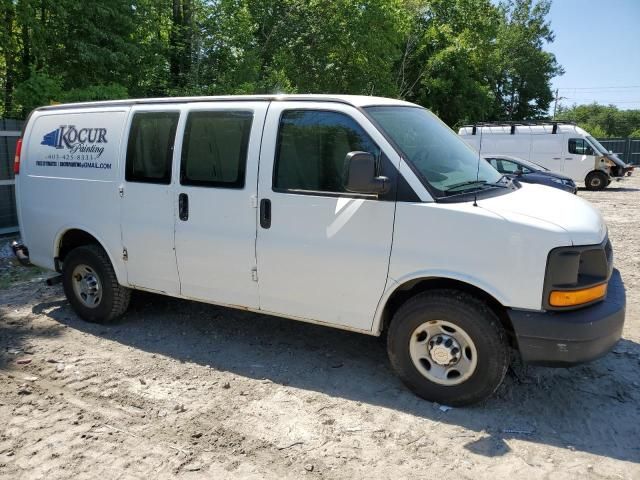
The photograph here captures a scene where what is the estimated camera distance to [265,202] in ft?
14.1

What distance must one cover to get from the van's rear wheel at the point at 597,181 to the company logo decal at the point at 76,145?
20.2m

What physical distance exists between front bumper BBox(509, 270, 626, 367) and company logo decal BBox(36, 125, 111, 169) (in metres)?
3.98

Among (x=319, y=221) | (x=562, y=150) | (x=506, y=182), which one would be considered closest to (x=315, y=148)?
(x=319, y=221)

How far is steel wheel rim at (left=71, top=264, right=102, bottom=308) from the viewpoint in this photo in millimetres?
5542

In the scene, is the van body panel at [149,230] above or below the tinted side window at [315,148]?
below

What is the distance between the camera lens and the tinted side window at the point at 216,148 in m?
4.46

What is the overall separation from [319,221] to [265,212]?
487 millimetres

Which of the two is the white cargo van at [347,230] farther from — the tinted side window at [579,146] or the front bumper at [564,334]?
the tinted side window at [579,146]

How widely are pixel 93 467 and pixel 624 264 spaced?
24.2 feet

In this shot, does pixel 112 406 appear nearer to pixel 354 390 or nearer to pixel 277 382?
pixel 277 382

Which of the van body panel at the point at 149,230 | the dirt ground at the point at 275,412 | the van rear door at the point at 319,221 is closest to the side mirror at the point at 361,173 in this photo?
the van rear door at the point at 319,221

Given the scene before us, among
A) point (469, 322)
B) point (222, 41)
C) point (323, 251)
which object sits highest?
point (222, 41)

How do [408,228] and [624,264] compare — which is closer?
[408,228]

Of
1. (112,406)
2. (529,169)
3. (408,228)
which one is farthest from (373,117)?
(529,169)
